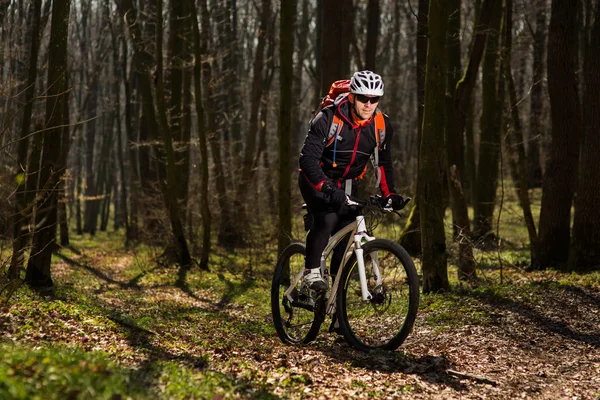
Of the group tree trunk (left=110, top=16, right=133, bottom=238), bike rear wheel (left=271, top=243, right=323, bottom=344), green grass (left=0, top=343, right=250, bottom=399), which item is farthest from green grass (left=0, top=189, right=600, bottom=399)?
tree trunk (left=110, top=16, right=133, bottom=238)

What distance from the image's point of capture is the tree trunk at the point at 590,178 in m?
10.6

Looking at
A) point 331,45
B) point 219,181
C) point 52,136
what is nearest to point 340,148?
point 52,136

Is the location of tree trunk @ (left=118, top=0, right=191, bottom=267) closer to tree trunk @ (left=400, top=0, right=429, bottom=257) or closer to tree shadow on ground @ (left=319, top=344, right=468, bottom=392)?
tree trunk @ (left=400, top=0, right=429, bottom=257)

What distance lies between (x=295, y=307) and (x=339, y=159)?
1.84m

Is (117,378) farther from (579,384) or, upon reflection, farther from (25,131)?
(25,131)

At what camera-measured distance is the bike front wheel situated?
6.09 meters

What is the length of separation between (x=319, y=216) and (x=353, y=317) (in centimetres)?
105

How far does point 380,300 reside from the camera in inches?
251

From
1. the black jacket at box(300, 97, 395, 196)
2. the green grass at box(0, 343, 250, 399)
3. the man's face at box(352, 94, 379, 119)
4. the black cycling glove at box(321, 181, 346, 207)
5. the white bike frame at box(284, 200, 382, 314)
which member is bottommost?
the green grass at box(0, 343, 250, 399)

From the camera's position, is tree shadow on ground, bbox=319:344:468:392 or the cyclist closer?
tree shadow on ground, bbox=319:344:468:392

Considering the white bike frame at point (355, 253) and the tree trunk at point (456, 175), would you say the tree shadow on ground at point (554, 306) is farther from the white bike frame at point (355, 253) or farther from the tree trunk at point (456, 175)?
the white bike frame at point (355, 253)

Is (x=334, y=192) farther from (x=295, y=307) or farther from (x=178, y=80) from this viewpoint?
(x=178, y=80)

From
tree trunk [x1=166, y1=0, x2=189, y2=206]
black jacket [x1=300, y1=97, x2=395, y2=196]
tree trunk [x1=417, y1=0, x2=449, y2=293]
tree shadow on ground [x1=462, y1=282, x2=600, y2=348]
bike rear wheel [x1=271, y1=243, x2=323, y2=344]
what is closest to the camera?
black jacket [x1=300, y1=97, x2=395, y2=196]

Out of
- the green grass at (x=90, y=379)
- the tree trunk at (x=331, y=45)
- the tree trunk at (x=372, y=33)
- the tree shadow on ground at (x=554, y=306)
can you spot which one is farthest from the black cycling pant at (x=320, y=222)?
the tree trunk at (x=372, y=33)
